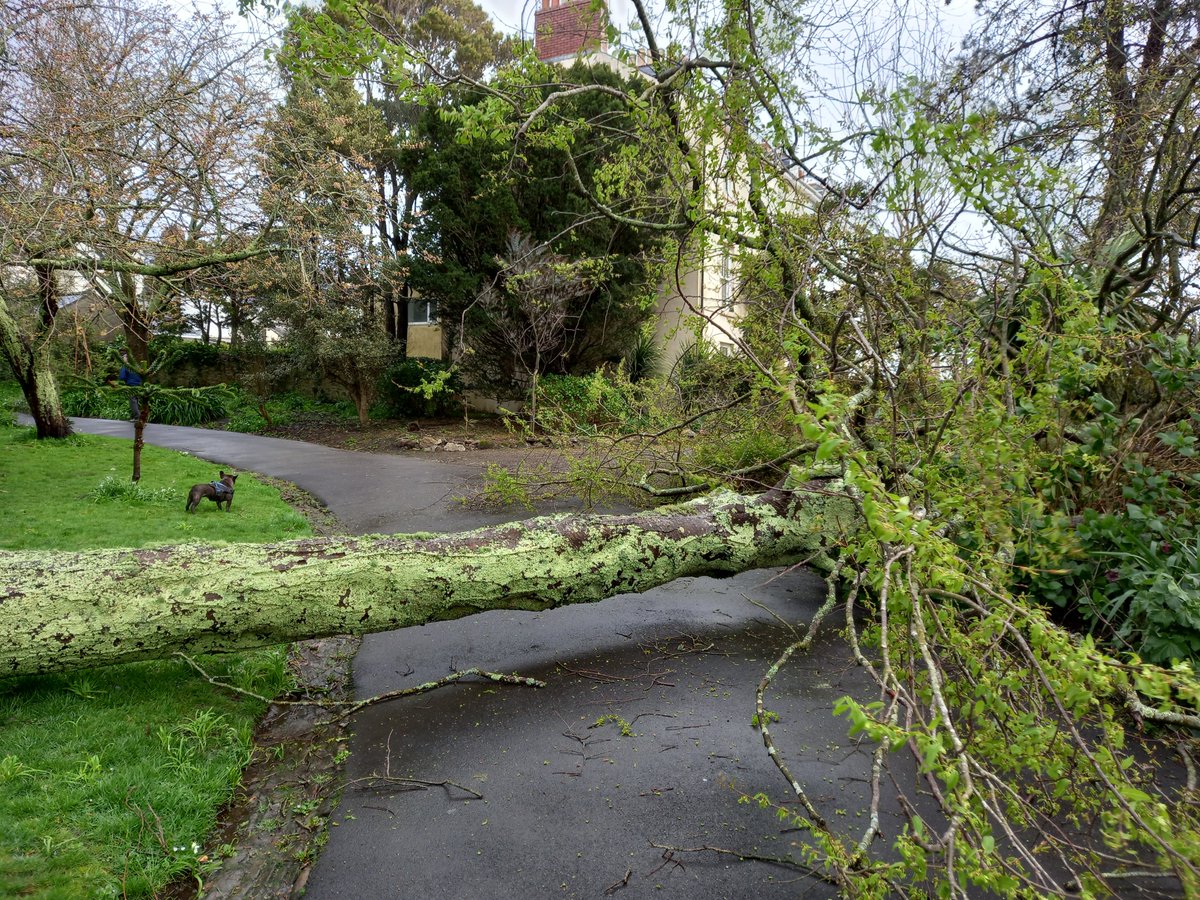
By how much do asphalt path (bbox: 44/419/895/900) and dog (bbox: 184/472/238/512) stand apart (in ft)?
12.2

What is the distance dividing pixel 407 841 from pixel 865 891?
1.85 metres

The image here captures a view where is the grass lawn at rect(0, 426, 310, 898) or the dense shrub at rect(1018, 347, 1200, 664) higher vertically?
the dense shrub at rect(1018, 347, 1200, 664)

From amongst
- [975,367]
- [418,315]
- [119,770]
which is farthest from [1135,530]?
[418,315]

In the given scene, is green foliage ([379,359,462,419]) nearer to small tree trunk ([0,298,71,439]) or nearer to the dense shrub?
small tree trunk ([0,298,71,439])

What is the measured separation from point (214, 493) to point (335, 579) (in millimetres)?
4585

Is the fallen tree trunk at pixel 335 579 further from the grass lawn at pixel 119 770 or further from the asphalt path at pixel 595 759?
the asphalt path at pixel 595 759

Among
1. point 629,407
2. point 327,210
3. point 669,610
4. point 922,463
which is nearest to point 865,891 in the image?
point 922,463

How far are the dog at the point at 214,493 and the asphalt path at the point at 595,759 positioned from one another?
3.72 meters

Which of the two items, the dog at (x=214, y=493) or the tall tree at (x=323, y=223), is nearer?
the dog at (x=214, y=493)

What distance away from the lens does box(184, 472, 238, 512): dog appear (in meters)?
7.08

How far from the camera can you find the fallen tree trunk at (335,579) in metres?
3.21

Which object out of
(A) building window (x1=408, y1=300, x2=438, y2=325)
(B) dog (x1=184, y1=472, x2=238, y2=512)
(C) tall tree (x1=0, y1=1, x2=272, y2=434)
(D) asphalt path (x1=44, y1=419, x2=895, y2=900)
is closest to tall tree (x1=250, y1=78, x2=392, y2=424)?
(C) tall tree (x1=0, y1=1, x2=272, y2=434)

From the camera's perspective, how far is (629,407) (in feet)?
20.4

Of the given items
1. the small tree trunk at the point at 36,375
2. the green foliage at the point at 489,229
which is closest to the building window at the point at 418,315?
the green foliage at the point at 489,229
